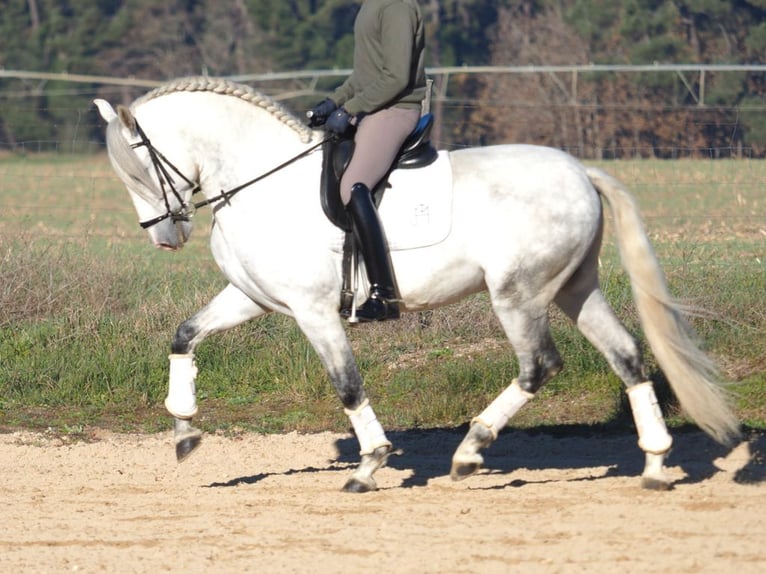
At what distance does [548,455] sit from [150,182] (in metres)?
3.05

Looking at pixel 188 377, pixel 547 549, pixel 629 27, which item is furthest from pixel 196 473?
pixel 629 27

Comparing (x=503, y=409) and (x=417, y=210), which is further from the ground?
(x=417, y=210)

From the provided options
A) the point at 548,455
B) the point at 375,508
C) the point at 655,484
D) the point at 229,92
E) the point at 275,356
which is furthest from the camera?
the point at 275,356

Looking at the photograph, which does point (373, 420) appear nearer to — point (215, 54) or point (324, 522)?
point (324, 522)

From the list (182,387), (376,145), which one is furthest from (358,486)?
(376,145)

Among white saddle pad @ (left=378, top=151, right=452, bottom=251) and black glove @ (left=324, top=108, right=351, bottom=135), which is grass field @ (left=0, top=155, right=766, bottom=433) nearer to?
white saddle pad @ (left=378, top=151, right=452, bottom=251)

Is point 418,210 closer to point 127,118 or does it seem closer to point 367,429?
point 367,429

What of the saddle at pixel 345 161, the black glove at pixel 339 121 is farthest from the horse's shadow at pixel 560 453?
the black glove at pixel 339 121

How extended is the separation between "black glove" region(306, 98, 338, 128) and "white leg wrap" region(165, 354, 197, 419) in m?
1.50

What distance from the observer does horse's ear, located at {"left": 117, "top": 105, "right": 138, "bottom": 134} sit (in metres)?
6.62

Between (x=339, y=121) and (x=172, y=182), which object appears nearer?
(x=339, y=121)

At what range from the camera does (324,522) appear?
625cm

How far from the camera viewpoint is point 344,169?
6.75m

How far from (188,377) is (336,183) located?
1451 millimetres
